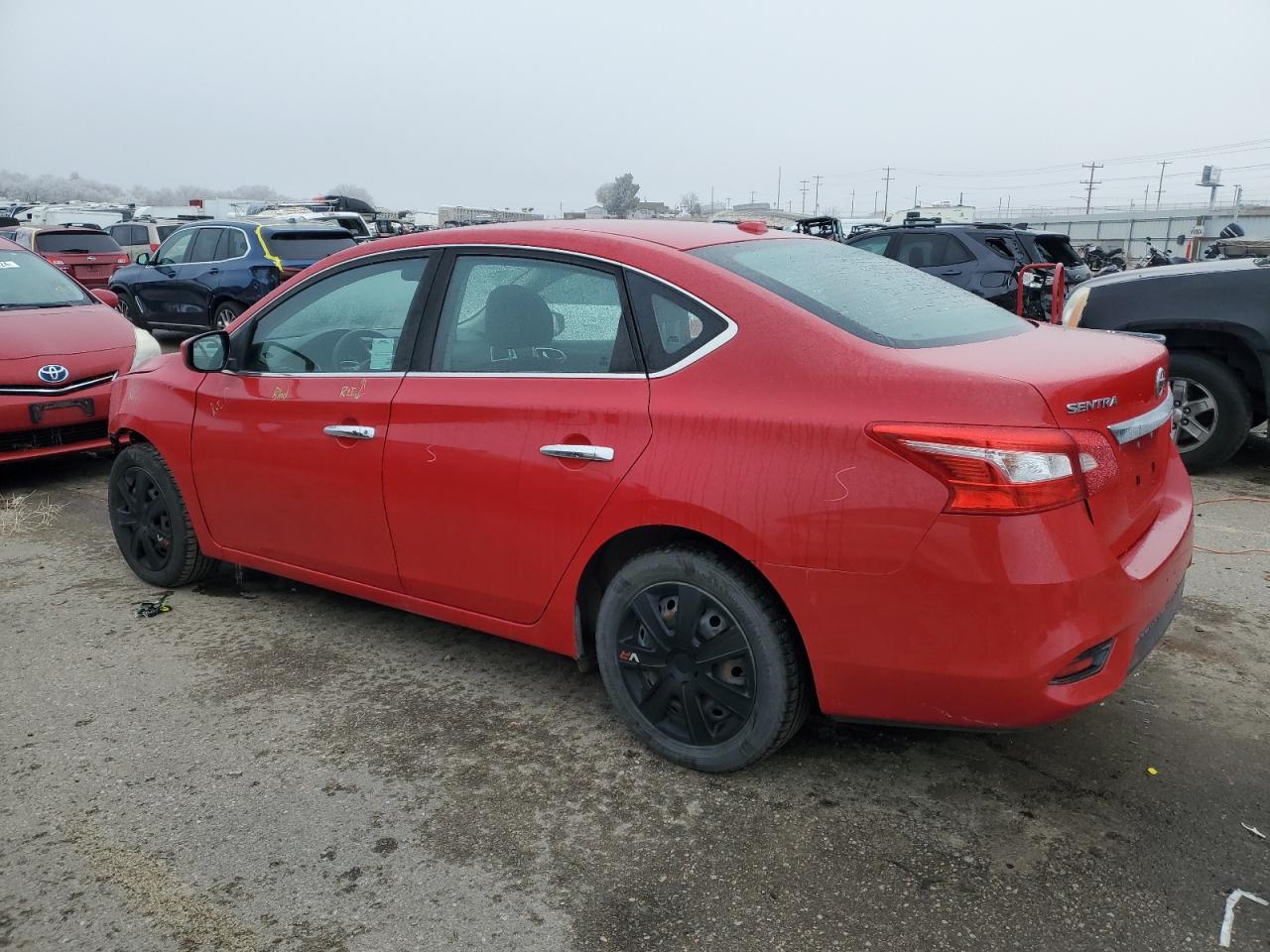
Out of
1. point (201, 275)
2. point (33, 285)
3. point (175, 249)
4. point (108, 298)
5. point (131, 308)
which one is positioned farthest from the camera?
point (131, 308)

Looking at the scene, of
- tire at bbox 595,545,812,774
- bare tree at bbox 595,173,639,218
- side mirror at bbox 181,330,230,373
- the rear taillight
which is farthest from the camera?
bare tree at bbox 595,173,639,218

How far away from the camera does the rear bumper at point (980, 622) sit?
2.38 m

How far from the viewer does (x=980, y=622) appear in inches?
95.4

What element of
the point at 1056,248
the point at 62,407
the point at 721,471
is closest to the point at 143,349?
the point at 62,407

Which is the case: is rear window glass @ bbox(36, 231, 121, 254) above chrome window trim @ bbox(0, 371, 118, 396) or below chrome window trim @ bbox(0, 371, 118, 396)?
above

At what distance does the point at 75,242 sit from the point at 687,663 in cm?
1756

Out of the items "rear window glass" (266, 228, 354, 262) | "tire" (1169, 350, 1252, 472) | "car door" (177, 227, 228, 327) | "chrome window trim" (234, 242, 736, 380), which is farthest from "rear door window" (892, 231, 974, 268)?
"chrome window trim" (234, 242, 736, 380)

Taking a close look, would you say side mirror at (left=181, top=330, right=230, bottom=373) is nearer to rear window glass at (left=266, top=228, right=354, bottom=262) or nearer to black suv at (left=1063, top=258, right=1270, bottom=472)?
black suv at (left=1063, top=258, right=1270, bottom=472)

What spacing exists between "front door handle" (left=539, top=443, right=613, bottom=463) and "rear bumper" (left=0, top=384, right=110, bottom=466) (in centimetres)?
419

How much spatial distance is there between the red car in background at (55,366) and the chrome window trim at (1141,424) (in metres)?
5.87

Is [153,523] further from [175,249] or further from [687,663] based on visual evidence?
[175,249]

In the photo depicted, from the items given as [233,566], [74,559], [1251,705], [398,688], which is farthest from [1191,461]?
[74,559]

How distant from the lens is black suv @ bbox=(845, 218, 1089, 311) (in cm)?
1165

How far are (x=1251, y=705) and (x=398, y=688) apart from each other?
2.91 meters
